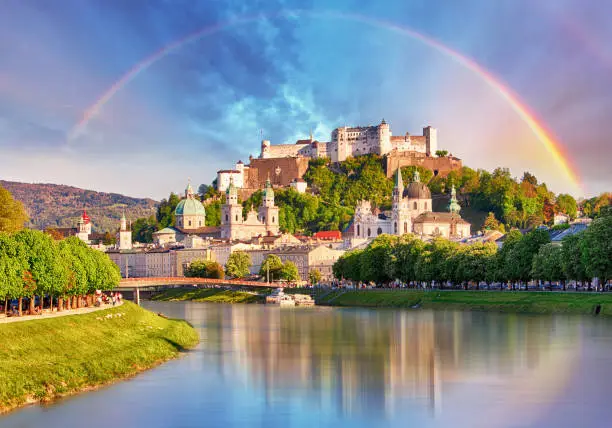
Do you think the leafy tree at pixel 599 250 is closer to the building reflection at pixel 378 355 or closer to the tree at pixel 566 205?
the building reflection at pixel 378 355

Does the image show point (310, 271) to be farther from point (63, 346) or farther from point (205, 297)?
point (63, 346)

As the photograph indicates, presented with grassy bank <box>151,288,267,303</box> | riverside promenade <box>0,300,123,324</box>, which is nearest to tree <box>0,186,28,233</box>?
riverside promenade <box>0,300,123,324</box>

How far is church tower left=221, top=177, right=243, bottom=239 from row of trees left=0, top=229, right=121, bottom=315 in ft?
433

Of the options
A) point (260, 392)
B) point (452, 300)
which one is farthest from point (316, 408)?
point (452, 300)

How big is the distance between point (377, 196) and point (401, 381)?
156 metres

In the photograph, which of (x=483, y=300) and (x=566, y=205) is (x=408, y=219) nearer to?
(x=566, y=205)

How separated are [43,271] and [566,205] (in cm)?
15065

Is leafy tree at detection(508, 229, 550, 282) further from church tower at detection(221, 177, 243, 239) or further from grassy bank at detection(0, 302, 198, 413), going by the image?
church tower at detection(221, 177, 243, 239)

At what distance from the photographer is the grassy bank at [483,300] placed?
71.9m

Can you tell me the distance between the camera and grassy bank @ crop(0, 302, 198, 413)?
33812 mm

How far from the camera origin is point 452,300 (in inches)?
3541

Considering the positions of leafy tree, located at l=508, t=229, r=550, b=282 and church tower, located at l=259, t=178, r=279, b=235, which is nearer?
leafy tree, located at l=508, t=229, r=550, b=282

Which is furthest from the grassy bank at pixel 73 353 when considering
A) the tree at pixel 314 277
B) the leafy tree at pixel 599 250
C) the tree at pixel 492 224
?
the tree at pixel 492 224

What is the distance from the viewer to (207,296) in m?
130
